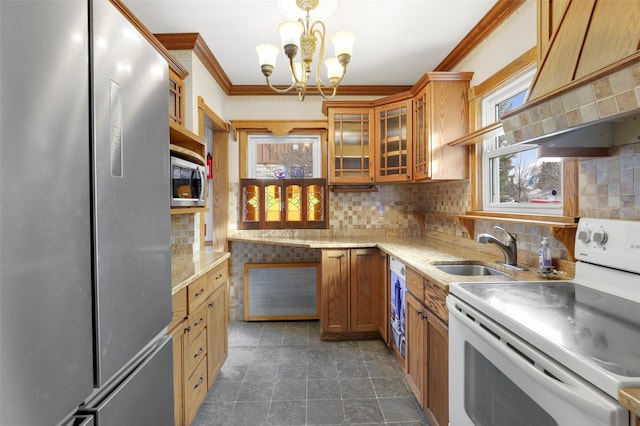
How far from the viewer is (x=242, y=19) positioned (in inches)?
85.8

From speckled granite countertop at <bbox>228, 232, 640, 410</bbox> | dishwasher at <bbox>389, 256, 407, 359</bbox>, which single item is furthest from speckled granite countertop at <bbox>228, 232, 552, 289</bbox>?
dishwasher at <bbox>389, 256, 407, 359</bbox>

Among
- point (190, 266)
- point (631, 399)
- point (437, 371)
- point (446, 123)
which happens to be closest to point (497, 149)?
point (446, 123)

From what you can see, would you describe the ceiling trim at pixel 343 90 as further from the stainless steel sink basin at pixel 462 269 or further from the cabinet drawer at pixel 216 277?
the stainless steel sink basin at pixel 462 269

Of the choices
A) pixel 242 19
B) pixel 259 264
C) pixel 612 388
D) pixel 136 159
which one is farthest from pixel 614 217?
pixel 259 264

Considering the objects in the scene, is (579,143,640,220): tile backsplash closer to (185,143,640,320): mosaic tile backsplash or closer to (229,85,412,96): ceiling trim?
(185,143,640,320): mosaic tile backsplash

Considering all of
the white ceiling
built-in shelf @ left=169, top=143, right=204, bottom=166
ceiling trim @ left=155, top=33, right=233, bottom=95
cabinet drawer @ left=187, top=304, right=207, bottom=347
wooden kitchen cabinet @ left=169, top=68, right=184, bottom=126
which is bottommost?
cabinet drawer @ left=187, top=304, right=207, bottom=347

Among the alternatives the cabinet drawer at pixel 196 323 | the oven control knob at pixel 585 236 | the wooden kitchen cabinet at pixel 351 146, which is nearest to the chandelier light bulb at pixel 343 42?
the wooden kitchen cabinet at pixel 351 146

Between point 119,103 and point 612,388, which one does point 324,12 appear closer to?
point 119,103

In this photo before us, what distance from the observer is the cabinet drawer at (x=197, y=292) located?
1.63 m

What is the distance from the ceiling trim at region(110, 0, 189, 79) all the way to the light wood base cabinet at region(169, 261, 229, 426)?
155 centimetres

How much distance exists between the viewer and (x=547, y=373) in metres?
0.80

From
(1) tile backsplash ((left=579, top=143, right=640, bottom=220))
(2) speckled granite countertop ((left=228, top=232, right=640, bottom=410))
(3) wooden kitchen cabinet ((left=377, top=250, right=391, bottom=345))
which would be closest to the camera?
(1) tile backsplash ((left=579, top=143, right=640, bottom=220))

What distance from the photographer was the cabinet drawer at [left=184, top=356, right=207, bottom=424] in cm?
162

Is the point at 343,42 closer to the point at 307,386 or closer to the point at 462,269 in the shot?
the point at 462,269
